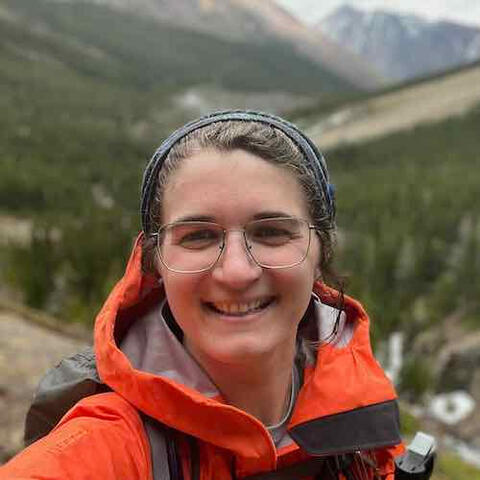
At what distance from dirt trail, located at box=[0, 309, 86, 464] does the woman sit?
5.80 feet

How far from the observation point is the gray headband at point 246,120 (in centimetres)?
175

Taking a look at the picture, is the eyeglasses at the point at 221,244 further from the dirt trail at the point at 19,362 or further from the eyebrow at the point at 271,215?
the dirt trail at the point at 19,362

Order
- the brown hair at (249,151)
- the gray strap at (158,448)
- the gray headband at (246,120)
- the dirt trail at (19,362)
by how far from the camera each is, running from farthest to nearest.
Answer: the dirt trail at (19,362), the gray headband at (246,120), the brown hair at (249,151), the gray strap at (158,448)

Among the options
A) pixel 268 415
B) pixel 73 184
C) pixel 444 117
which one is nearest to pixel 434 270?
pixel 73 184

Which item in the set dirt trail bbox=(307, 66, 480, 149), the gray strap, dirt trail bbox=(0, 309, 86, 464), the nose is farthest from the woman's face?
dirt trail bbox=(307, 66, 480, 149)

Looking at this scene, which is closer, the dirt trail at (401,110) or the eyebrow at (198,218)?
the eyebrow at (198,218)

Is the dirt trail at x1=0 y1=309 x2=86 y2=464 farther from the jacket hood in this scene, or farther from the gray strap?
the gray strap

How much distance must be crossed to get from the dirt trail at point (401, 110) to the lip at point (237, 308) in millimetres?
79318

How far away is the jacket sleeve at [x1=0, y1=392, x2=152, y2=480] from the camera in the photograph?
1269 mm

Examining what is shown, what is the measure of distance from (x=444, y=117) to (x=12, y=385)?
91.4 m

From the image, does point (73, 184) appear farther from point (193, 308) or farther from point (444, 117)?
point (444, 117)

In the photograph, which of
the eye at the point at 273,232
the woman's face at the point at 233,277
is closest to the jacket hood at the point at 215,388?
the woman's face at the point at 233,277

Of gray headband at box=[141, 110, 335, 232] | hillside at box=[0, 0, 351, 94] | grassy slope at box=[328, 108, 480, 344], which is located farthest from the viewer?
hillside at box=[0, 0, 351, 94]

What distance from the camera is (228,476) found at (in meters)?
1.54
